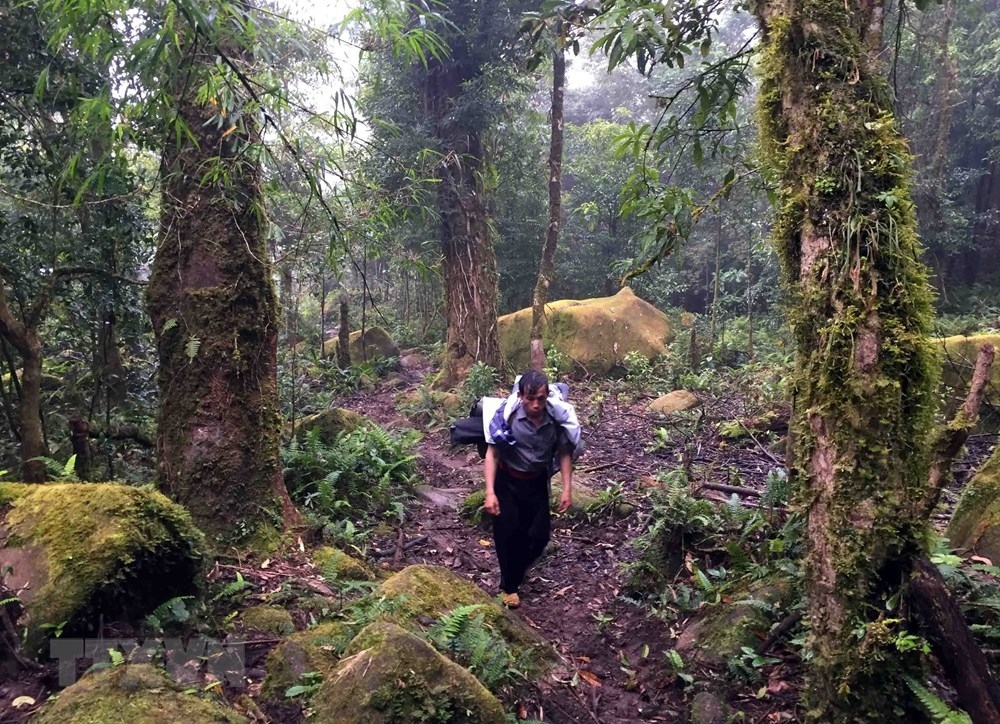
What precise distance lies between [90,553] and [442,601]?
6.65 feet

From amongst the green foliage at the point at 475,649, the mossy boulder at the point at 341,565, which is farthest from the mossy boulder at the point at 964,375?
the mossy boulder at the point at 341,565

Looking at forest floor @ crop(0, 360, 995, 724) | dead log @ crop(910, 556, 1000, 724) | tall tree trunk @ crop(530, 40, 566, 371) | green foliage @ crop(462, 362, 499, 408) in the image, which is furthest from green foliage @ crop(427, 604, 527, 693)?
tall tree trunk @ crop(530, 40, 566, 371)

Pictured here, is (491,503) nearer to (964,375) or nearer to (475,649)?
(475,649)

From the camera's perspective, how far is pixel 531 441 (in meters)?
5.20

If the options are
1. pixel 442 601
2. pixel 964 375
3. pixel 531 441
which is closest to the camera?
pixel 442 601

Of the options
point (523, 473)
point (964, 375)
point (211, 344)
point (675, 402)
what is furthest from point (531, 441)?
point (675, 402)

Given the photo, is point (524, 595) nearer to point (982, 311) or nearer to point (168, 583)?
point (168, 583)

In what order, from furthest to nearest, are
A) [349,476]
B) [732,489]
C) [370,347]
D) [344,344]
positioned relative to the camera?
1. [370,347]
2. [344,344]
3. [349,476]
4. [732,489]

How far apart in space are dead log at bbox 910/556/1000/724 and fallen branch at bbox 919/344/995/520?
0.27m

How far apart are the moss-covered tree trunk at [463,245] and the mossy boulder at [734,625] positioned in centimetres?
949

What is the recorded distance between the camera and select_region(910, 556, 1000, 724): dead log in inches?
102

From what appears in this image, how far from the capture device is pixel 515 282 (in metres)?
20.2

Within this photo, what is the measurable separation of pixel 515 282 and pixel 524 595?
49.6 feet

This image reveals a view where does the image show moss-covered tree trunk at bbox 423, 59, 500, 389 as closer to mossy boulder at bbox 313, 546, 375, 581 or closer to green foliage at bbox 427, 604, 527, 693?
mossy boulder at bbox 313, 546, 375, 581
